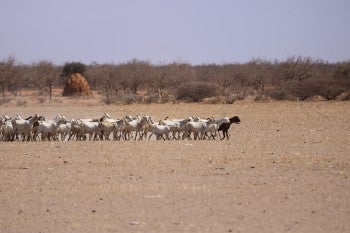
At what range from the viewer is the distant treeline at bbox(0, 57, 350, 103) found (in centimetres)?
4750

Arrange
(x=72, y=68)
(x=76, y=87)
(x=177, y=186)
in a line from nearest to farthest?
(x=177, y=186) < (x=76, y=87) < (x=72, y=68)

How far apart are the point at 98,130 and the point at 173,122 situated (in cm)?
276

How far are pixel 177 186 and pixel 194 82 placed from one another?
39188 millimetres

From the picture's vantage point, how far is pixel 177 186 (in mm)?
11508

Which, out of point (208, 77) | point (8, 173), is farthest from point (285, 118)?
point (208, 77)

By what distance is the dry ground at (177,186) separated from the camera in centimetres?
892

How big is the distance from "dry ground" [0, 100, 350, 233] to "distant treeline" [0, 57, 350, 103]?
2714cm

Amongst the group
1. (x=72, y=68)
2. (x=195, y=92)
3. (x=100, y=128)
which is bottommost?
(x=100, y=128)

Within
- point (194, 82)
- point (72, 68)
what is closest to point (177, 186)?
point (194, 82)

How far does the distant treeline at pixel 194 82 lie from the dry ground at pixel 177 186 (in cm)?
2714

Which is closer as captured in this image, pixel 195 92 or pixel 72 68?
pixel 195 92

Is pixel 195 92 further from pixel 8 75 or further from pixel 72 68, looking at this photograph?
pixel 72 68

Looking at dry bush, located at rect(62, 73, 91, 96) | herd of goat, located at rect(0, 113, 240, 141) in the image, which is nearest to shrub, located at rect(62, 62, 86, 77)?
dry bush, located at rect(62, 73, 91, 96)

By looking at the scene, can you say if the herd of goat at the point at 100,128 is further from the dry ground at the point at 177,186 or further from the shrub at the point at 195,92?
the shrub at the point at 195,92
